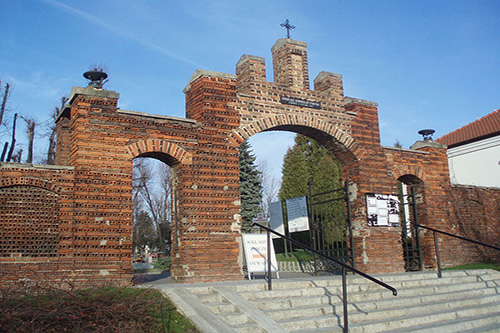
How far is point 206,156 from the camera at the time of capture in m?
9.95

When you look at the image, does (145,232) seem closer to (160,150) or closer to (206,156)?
(206,156)

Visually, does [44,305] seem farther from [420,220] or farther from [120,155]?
[420,220]

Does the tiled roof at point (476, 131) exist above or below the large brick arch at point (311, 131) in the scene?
above

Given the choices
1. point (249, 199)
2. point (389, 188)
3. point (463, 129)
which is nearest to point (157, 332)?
point (389, 188)

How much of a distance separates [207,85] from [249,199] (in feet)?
47.4

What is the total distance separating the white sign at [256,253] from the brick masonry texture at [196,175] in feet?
0.71

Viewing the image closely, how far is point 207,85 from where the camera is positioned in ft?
33.4

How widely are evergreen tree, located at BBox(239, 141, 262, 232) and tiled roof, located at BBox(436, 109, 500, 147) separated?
397 inches

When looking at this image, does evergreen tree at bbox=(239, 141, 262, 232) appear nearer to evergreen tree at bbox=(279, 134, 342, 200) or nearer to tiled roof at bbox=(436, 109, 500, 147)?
evergreen tree at bbox=(279, 134, 342, 200)

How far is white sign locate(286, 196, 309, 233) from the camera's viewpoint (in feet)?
43.3

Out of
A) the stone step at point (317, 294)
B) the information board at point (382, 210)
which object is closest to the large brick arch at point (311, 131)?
the information board at point (382, 210)

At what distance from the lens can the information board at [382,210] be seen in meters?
11.6

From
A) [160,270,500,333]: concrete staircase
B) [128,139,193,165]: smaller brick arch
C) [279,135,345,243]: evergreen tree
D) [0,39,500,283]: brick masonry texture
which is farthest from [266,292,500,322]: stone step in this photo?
[279,135,345,243]: evergreen tree

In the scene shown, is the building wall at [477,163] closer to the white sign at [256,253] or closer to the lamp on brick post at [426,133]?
→ the lamp on brick post at [426,133]
